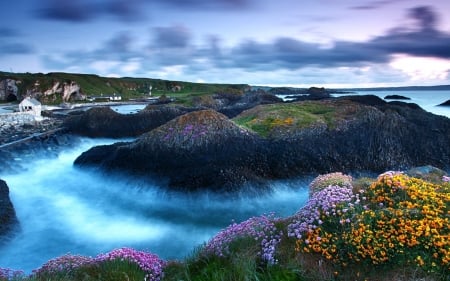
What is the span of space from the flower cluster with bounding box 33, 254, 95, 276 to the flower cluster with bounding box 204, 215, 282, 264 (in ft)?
8.99

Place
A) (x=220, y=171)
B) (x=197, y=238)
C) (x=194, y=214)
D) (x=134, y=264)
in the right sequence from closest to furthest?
(x=134, y=264) < (x=197, y=238) < (x=194, y=214) < (x=220, y=171)

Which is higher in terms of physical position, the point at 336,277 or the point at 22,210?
the point at 336,277

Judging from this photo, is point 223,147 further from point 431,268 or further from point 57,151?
point 57,151

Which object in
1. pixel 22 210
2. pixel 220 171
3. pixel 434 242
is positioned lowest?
pixel 22 210

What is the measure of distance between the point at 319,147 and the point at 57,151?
2268 cm

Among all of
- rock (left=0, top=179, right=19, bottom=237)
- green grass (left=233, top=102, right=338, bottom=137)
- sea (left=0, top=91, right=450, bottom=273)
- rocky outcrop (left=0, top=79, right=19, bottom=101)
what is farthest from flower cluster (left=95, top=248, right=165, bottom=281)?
rocky outcrop (left=0, top=79, right=19, bottom=101)

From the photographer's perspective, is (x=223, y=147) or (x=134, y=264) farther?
(x=223, y=147)

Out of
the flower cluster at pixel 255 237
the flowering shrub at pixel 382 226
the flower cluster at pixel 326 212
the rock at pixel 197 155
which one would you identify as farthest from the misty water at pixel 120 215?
the flowering shrub at pixel 382 226

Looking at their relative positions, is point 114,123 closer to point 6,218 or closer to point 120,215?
point 120,215

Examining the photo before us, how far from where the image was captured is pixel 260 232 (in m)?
8.06

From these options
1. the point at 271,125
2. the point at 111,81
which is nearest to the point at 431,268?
the point at 271,125

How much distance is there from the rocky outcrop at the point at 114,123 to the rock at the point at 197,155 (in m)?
19.8

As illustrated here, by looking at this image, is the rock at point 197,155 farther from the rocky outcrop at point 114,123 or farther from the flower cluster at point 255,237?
the rocky outcrop at point 114,123

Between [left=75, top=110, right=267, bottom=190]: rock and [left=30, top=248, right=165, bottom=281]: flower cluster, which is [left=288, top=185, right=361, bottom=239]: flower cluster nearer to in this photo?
[left=30, top=248, right=165, bottom=281]: flower cluster
